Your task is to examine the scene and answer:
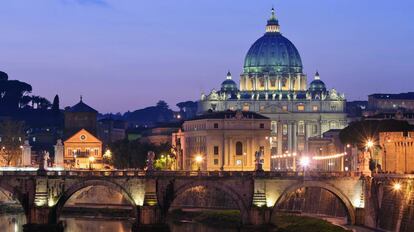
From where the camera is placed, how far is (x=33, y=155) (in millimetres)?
182500

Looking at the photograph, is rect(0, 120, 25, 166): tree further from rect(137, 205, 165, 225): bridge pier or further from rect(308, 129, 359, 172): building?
rect(137, 205, 165, 225): bridge pier

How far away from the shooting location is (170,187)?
100 metres

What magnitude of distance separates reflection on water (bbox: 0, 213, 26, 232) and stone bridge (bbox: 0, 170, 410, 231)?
1949 mm

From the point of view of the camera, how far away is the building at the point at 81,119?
637ft

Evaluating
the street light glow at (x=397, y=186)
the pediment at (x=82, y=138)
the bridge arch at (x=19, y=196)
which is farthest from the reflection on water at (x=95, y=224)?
the pediment at (x=82, y=138)

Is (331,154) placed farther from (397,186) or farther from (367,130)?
(397,186)

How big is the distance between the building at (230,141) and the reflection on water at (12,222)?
47.6m

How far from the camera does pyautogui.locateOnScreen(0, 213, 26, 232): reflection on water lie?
100831mm

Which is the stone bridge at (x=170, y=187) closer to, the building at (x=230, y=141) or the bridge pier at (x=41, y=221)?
the bridge pier at (x=41, y=221)

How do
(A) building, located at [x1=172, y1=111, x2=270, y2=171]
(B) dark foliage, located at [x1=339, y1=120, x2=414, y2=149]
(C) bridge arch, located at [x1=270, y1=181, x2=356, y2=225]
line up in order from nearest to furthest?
(C) bridge arch, located at [x1=270, y1=181, x2=356, y2=225], (B) dark foliage, located at [x1=339, y1=120, x2=414, y2=149], (A) building, located at [x1=172, y1=111, x2=270, y2=171]

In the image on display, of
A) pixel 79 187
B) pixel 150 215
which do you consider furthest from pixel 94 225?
pixel 150 215

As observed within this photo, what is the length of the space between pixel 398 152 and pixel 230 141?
6020 cm

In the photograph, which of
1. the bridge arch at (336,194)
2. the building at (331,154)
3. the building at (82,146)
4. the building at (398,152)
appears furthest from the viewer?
the building at (82,146)

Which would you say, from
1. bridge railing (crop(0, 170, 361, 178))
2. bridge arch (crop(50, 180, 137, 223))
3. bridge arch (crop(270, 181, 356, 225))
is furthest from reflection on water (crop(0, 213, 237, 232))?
bridge arch (crop(270, 181, 356, 225))
